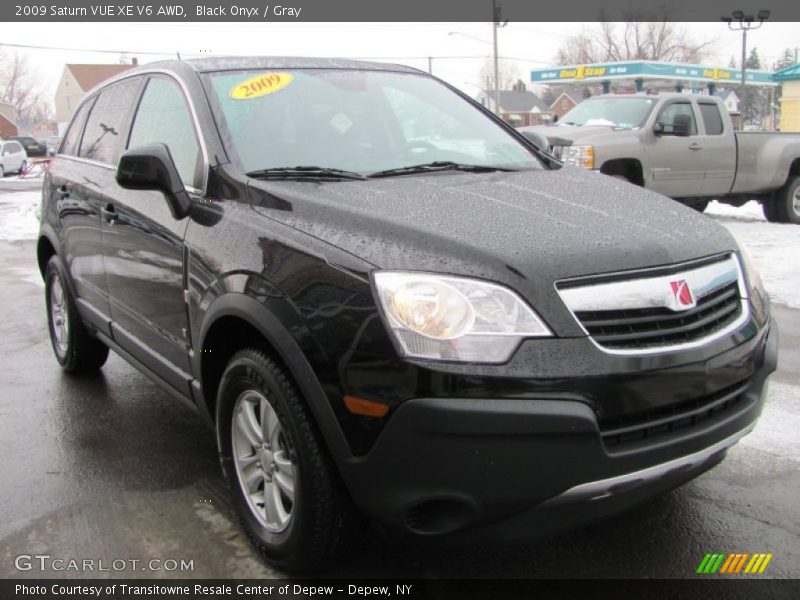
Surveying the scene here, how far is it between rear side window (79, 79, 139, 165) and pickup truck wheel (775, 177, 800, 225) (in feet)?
36.4

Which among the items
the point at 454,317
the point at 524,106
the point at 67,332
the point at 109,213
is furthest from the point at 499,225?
the point at 524,106

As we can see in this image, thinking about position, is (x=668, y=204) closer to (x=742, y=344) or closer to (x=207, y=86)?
(x=742, y=344)

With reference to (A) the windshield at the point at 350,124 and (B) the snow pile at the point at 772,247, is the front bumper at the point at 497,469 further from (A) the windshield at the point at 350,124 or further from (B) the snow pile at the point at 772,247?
(B) the snow pile at the point at 772,247

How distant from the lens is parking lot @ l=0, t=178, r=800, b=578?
9.43 ft

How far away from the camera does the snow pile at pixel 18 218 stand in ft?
44.0

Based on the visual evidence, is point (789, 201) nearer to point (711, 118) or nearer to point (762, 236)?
point (711, 118)

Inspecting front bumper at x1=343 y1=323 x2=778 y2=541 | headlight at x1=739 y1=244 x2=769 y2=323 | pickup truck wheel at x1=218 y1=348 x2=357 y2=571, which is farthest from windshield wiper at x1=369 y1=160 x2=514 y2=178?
front bumper at x1=343 y1=323 x2=778 y2=541

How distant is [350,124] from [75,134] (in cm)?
247

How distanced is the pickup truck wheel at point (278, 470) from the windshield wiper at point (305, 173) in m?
0.76

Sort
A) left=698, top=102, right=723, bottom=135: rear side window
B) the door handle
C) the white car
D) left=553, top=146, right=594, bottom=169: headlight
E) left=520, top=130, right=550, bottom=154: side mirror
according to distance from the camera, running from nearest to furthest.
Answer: the door handle, left=520, top=130, right=550, bottom=154: side mirror, left=553, top=146, right=594, bottom=169: headlight, left=698, top=102, right=723, bottom=135: rear side window, the white car

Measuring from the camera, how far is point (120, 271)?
3908mm

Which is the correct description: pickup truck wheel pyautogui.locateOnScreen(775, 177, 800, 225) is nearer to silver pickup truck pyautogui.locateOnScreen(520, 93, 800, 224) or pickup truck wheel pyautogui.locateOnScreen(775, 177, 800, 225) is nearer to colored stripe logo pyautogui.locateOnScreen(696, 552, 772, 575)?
silver pickup truck pyautogui.locateOnScreen(520, 93, 800, 224)

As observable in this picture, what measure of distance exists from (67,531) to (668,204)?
9.16 feet

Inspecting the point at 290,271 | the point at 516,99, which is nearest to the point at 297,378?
the point at 290,271
